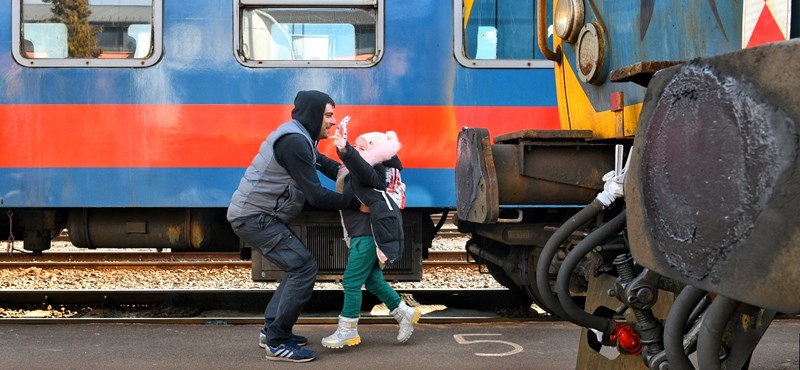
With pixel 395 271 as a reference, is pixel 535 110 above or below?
above

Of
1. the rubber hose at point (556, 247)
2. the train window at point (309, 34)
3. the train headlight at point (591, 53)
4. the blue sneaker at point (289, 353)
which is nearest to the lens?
the rubber hose at point (556, 247)

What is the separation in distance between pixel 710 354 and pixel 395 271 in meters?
3.97

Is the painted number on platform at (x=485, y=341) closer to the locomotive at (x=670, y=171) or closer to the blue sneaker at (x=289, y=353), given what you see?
the blue sneaker at (x=289, y=353)

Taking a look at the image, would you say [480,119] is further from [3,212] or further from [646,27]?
[3,212]

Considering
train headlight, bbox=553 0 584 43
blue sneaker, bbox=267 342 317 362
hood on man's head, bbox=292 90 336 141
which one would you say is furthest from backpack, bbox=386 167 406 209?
train headlight, bbox=553 0 584 43

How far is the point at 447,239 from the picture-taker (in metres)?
10.0

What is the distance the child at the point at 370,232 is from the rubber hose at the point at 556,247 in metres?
1.80

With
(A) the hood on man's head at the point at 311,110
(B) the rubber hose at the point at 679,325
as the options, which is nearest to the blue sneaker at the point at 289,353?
(A) the hood on man's head at the point at 311,110

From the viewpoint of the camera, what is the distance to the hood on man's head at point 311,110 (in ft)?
14.8

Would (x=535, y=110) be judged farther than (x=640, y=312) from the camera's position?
Yes

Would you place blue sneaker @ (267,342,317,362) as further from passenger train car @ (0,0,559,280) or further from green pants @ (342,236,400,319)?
passenger train car @ (0,0,559,280)

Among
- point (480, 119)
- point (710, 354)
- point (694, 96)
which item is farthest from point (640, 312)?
point (480, 119)

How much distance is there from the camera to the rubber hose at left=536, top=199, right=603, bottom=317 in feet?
9.34

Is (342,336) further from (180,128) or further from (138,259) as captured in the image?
(138,259)
